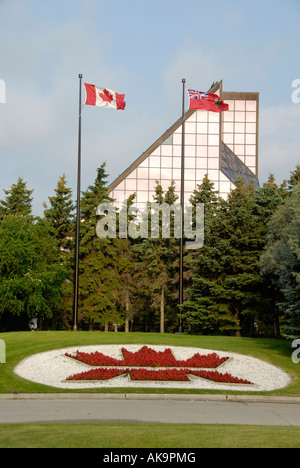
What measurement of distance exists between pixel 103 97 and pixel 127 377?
1700cm

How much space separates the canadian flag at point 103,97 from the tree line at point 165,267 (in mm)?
10277

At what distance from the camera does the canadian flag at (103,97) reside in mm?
29797

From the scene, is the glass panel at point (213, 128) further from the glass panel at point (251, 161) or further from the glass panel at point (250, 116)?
the glass panel at point (250, 116)

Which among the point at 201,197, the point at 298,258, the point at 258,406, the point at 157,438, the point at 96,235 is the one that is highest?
the point at 201,197

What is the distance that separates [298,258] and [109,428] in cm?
1287

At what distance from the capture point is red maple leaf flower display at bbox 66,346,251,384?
1828 centimetres

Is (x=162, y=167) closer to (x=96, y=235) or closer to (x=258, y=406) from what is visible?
(x=96, y=235)

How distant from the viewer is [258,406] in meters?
15.2

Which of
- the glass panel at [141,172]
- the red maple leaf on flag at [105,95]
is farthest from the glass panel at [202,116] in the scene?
the red maple leaf on flag at [105,95]

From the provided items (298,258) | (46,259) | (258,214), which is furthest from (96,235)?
(298,258)

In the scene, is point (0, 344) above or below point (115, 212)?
below

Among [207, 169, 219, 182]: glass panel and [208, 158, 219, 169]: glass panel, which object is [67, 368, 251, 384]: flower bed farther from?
[208, 158, 219, 169]: glass panel
